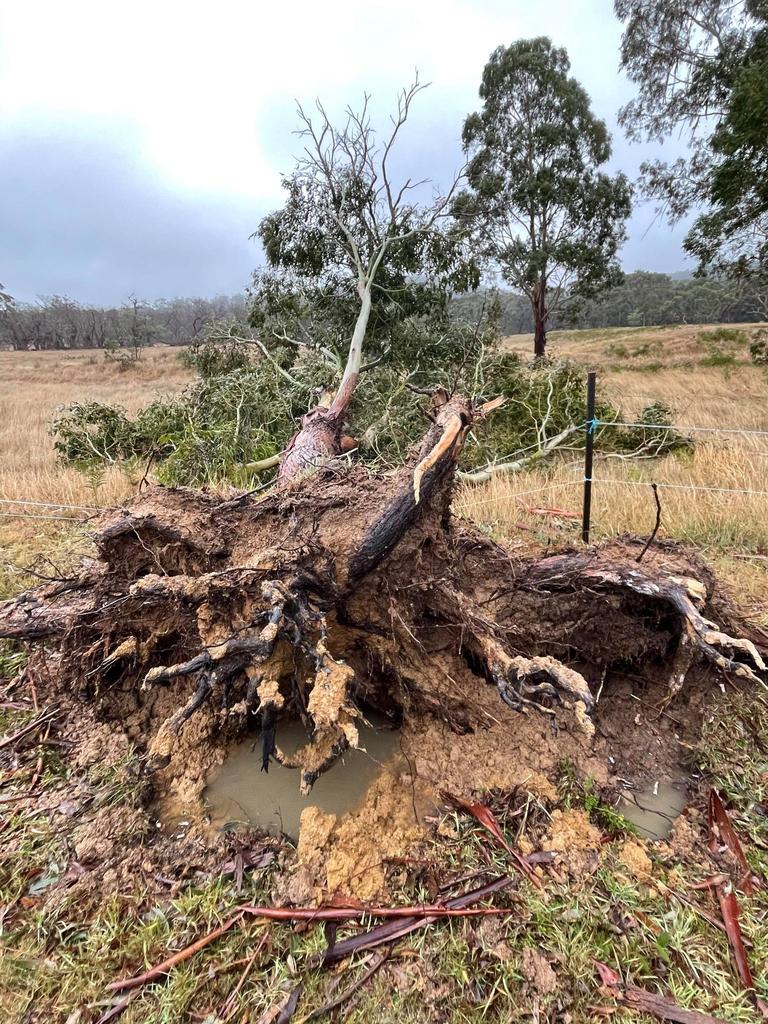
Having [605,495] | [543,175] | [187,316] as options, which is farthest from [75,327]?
[605,495]

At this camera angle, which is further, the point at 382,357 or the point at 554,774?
the point at 382,357

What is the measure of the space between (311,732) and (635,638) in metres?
1.41

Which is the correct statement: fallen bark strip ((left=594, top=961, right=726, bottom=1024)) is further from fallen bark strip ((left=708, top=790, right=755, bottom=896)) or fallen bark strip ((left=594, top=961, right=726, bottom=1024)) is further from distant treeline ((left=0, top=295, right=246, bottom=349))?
distant treeline ((left=0, top=295, right=246, bottom=349))

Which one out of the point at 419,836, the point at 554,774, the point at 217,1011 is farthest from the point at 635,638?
the point at 217,1011

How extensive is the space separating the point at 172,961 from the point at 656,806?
5.52ft

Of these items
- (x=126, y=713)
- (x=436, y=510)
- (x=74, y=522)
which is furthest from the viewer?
(x=74, y=522)

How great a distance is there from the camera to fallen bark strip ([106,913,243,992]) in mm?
1434

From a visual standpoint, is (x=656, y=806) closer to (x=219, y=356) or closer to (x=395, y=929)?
(x=395, y=929)

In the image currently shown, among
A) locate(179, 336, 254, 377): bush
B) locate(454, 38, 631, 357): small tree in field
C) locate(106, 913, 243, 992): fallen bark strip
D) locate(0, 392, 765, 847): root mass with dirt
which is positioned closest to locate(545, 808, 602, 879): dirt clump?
locate(0, 392, 765, 847): root mass with dirt

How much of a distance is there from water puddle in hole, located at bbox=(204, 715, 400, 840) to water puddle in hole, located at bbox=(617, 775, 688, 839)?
0.90m

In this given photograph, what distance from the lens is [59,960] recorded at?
4.94ft

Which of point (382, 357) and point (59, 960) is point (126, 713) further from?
point (382, 357)

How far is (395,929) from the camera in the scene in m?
1.56

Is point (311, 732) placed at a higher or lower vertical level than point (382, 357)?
lower
